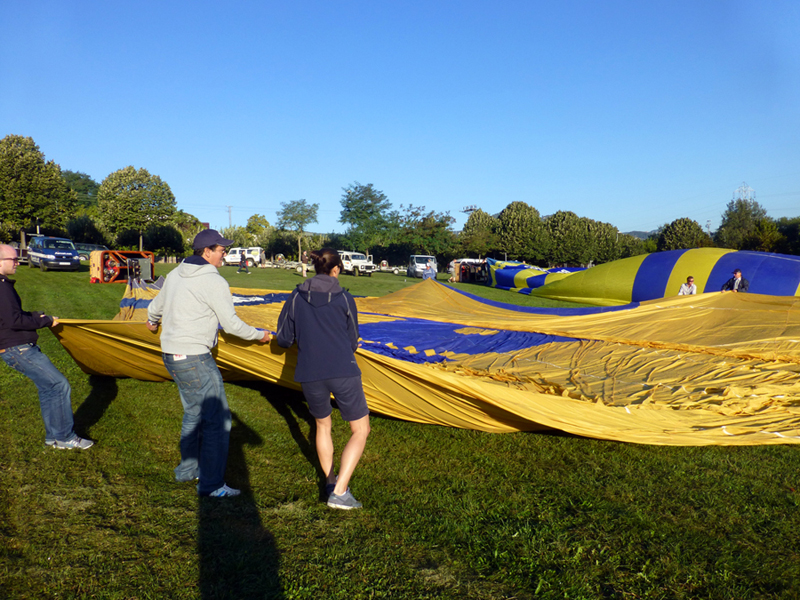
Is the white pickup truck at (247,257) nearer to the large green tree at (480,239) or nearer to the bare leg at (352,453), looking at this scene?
the large green tree at (480,239)

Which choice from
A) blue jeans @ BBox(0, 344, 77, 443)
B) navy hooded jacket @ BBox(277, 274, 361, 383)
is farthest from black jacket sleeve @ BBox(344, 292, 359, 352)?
blue jeans @ BBox(0, 344, 77, 443)

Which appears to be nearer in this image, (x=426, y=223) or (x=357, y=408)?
(x=357, y=408)

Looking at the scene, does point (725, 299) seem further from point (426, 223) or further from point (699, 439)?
point (426, 223)

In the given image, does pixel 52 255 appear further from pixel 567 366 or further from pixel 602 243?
pixel 602 243

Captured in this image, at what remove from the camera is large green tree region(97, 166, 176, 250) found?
38.0 meters

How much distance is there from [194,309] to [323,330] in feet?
2.75

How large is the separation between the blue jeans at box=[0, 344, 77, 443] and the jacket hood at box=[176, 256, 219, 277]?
148 cm

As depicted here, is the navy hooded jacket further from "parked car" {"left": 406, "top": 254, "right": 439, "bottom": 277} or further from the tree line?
the tree line

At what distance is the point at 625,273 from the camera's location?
16375 millimetres

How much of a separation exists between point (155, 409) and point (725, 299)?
8024 millimetres

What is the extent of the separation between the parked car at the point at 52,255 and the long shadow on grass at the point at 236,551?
22241 mm

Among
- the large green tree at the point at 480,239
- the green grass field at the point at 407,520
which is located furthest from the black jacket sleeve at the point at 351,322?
the large green tree at the point at 480,239

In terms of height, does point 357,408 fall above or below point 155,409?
above

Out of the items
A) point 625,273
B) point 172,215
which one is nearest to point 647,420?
point 625,273
